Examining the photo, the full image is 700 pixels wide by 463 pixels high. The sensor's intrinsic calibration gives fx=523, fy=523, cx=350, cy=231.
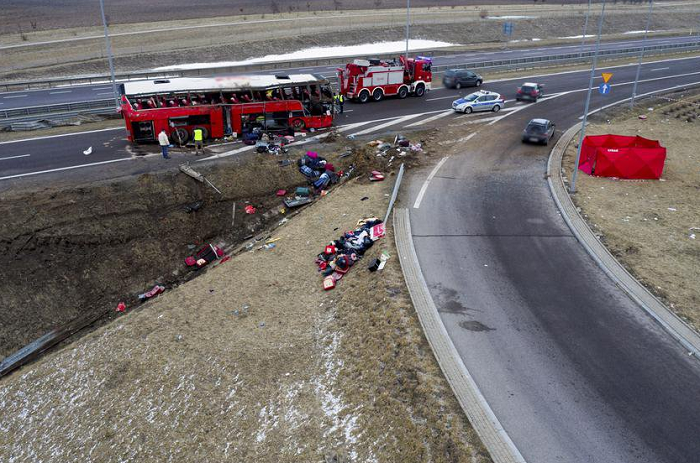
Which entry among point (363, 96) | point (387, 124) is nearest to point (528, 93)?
point (363, 96)

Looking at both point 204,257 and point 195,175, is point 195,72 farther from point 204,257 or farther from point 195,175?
point 204,257

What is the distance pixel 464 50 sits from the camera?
200 feet

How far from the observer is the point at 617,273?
1518cm

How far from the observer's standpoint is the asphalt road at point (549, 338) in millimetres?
9781

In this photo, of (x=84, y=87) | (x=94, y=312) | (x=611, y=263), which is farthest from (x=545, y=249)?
(x=84, y=87)

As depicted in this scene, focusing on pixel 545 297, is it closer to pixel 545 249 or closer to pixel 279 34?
pixel 545 249

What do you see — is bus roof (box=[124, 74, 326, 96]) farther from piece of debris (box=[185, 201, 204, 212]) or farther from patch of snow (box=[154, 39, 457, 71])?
patch of snow (box=[154, 39, 457, 71])

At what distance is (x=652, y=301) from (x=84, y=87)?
1745 inches

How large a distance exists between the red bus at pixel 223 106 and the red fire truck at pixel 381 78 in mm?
6199

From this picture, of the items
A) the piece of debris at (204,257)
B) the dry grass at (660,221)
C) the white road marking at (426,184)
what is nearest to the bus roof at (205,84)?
the white road marking at (426,184)

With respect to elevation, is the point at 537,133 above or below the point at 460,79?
below

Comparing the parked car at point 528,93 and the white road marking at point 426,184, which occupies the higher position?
the parked car at point 528,93

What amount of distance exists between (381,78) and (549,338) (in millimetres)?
26312

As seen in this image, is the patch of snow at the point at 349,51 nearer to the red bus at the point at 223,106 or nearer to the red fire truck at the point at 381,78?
the red fire truck at the point at 381,78
